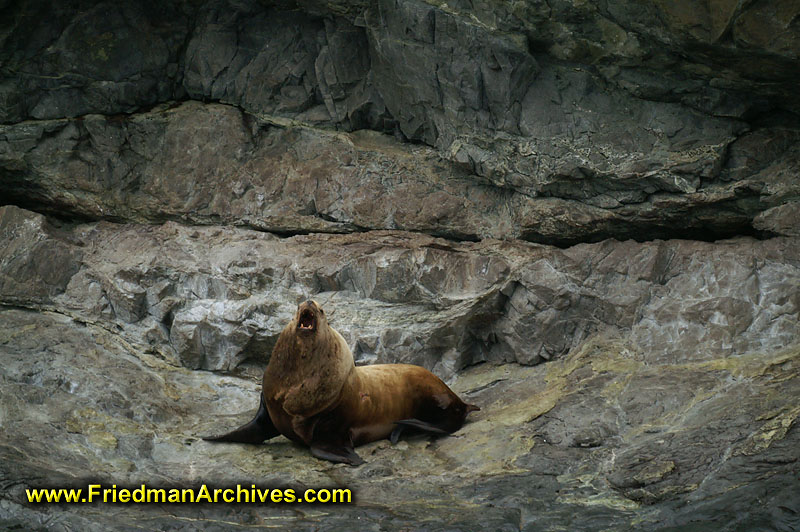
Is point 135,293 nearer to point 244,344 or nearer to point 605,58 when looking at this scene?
point 244,344

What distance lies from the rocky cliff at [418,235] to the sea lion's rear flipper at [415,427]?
0.10 metres

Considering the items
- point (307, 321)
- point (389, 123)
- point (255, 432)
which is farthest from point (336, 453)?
point (389, 123)

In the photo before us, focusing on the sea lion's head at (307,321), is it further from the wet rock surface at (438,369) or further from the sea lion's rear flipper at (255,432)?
the wet rock surface at (438,369)

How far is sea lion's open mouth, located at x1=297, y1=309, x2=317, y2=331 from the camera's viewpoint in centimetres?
586

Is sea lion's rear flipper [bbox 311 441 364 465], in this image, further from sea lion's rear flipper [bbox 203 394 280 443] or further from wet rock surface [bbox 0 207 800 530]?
sea lion's rear flipper [bbox 203 394 280 443]

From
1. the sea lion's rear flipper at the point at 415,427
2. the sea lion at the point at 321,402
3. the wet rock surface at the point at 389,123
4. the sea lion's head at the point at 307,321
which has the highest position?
the wet rock surface at the point at 389,123

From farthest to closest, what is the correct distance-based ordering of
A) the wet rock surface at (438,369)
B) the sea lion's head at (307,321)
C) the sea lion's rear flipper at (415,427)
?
the sea lion's rear flipper at (415,427) < the sea lion's head at (307,321) < the wet rock surface at (438,369)

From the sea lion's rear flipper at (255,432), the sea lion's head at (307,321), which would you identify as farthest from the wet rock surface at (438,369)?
the sea lion's head at (307,321)

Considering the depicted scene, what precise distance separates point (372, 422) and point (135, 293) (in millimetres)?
2497

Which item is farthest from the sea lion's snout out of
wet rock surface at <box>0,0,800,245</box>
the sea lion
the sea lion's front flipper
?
wet rock surface at <box>0,0,800,245</box>

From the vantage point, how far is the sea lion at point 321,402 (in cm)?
575

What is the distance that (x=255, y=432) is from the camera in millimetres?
5809

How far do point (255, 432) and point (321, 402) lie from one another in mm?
488

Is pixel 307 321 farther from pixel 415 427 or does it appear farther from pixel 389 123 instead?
pixel 389 123
